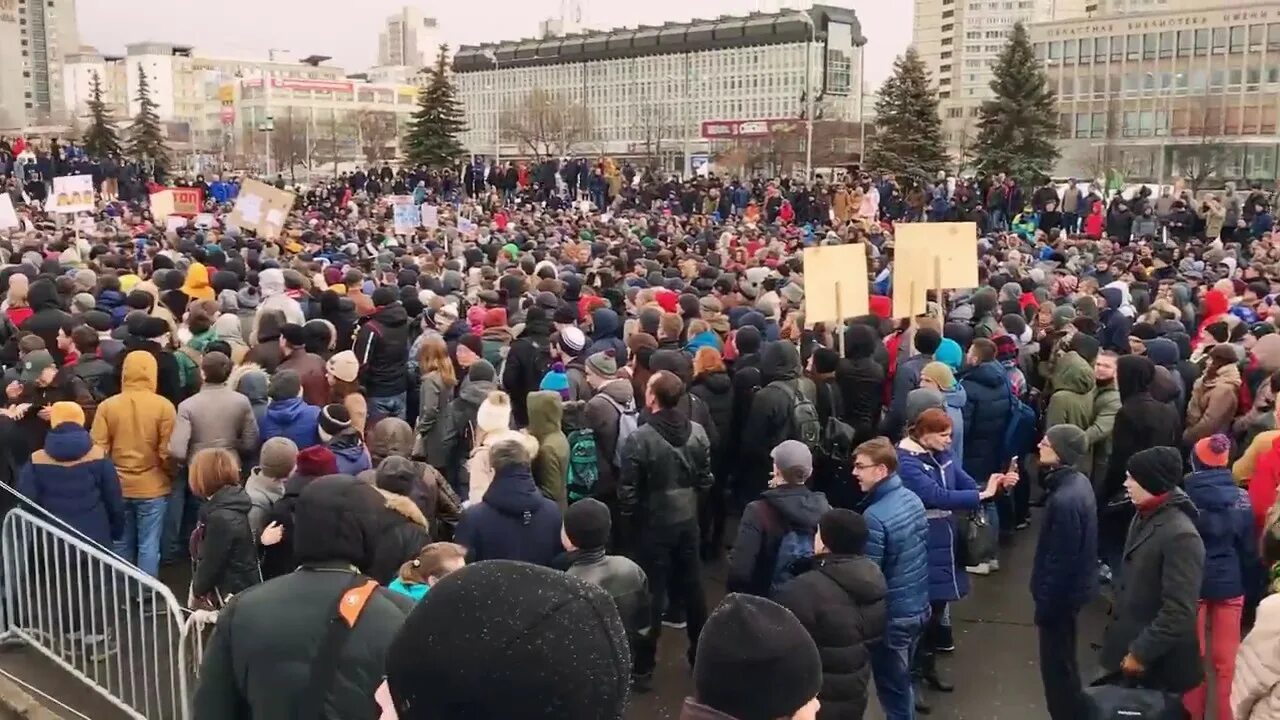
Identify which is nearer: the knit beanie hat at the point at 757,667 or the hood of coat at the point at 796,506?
the knit beanie hat at the point at 757,667

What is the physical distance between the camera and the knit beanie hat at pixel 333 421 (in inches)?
254

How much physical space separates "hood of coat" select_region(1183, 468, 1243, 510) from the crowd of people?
2cm

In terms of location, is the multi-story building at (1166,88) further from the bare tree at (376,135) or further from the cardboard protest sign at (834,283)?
the cardboard protest sign at (834,283)

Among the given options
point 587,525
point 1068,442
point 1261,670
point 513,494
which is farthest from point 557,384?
point 1261,670

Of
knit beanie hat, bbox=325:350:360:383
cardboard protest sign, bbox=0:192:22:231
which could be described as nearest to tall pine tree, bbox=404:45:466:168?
cardboard protest sign, bbox=0:192:22:231

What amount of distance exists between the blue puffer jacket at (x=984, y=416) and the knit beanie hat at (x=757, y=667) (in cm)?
571

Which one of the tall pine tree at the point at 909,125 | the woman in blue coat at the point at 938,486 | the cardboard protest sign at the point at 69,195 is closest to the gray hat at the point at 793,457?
the woman in blue coat at the point at 938,486

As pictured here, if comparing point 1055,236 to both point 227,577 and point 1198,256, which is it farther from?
point 227,577

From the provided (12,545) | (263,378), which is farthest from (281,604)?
(263,378)

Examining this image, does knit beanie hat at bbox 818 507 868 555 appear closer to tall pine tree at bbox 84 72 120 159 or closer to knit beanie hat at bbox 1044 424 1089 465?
knit beanie hat at bbox 1044 424 1089 465

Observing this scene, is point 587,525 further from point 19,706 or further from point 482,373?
point 19,706

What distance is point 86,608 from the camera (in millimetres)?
6453

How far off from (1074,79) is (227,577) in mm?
96914

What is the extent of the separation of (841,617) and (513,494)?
1.81 m
